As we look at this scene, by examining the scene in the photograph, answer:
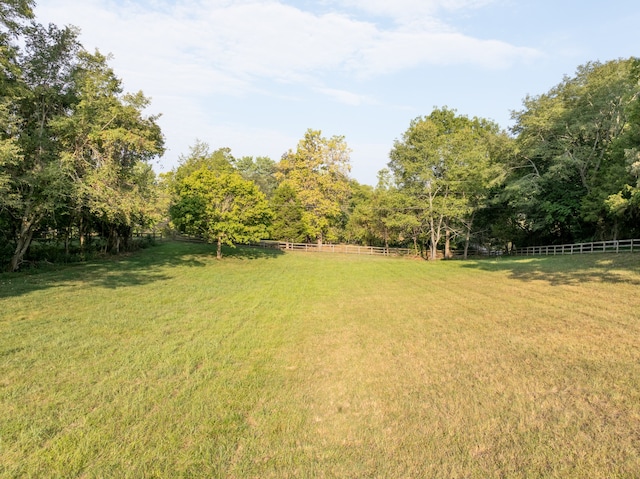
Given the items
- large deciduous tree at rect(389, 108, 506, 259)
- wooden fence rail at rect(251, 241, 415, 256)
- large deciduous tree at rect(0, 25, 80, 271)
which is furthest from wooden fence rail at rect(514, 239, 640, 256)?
large deciduous tree at rect(0, 25, 80, 271)

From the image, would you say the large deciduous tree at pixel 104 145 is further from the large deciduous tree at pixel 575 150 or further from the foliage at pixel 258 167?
the foliage at pixel 258 167

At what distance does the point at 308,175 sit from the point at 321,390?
3731cm

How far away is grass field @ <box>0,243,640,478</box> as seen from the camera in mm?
3262

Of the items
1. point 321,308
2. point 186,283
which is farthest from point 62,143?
point 321,308

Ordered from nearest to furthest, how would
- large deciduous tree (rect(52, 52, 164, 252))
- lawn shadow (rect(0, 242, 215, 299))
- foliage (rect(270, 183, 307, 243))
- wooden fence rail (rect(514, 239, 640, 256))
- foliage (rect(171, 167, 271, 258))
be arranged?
lawn shadow (rect(0, 242, 215, 299))
large deciduous tree (rect(52, 52, 164, 252))
wooden fence rail (rect(514, 239, 640, 256))
foliage (rect(171, 167, 271, 258))
foliage (rect(270, 183, 307, 243))

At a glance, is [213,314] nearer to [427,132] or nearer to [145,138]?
[145,138]

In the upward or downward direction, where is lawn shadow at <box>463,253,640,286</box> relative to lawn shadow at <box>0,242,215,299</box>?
upward

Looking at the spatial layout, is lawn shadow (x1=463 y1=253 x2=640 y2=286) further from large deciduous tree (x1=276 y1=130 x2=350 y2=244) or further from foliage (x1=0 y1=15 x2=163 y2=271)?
large deciduous tree (x1=276 y1=130 x2=350 y2=244)

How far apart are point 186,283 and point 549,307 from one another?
13.0 m

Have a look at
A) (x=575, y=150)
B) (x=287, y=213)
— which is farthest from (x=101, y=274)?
(x=575, y=150)

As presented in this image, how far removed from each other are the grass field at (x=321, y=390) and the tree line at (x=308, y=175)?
890cm

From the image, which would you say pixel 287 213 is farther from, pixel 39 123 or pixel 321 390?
pixel 321 390

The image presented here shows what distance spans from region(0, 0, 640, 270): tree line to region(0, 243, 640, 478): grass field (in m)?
8.90

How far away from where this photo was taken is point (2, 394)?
14.7 ft
